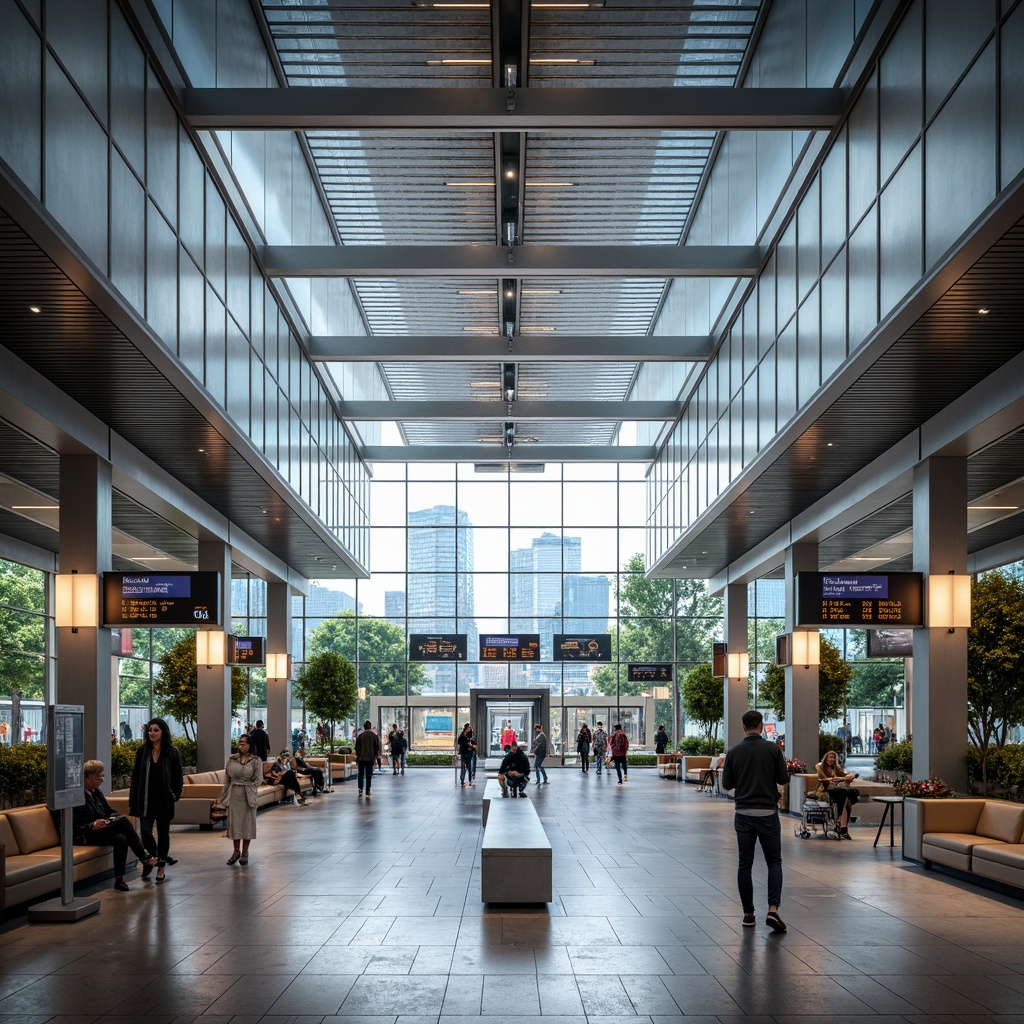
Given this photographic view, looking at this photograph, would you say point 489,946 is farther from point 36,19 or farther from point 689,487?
point 689,487

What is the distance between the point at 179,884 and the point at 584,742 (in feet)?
80.8

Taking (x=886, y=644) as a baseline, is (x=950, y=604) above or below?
above

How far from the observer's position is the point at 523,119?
13.0 meters

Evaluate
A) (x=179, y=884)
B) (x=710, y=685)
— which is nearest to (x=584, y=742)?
(x=710, y=685)

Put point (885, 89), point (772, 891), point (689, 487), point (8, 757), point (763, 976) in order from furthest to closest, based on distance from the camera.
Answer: point (689, 487), point (8, 757), point (885, 89), point (772, 891), point (763, 976)

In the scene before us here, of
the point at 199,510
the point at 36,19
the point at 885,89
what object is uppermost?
the point at 885,89

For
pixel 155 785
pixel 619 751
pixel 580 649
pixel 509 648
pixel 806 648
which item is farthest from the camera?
pixel 580 649

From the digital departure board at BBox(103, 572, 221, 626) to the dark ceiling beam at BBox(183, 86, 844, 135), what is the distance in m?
5.83

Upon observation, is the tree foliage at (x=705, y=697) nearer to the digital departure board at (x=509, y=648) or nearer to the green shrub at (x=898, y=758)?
the green shrub at (x=898, y=758)

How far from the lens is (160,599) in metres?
15.5

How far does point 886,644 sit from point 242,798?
15.7m

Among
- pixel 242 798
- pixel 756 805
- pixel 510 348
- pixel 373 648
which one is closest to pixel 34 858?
pixel 242 798

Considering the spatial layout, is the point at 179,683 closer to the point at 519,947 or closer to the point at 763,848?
the point at 519,947

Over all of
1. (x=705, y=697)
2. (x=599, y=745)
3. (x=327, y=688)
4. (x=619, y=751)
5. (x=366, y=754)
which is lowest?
(x=599, y=745)
